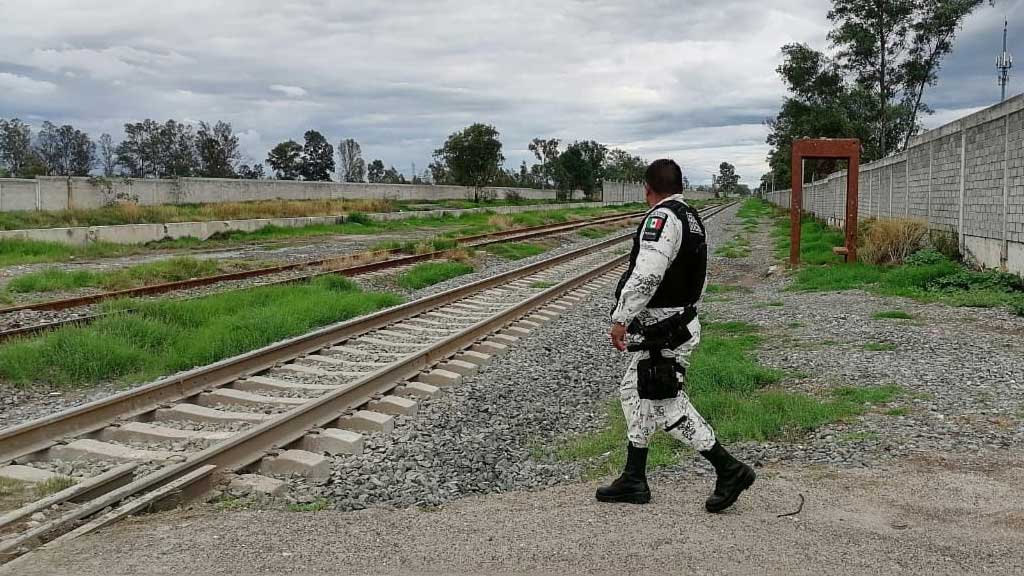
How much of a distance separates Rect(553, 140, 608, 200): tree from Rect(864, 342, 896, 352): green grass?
83214 millimetres

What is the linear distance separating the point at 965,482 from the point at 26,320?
1103cm

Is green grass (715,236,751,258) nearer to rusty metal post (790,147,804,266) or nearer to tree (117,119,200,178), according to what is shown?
rusty metal post (790,147,804,266)

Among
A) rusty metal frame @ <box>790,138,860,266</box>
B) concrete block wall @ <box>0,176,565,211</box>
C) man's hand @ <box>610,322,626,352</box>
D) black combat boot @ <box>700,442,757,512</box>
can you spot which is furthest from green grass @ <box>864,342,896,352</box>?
concrete block wall @ <box>0,176,565,211</box>

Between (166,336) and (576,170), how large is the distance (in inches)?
3328

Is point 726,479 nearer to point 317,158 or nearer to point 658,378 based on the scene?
point 658,378

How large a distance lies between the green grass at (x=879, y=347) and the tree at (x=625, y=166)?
122597mm

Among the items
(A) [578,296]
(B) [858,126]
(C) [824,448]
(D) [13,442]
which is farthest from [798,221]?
(B) [858,126]

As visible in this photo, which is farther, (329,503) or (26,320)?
(26,320)

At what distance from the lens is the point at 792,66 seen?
49.1 meters

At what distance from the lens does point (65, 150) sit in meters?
76.7

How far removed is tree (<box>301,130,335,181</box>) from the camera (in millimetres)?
84438

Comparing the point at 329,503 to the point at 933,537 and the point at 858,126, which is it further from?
the point at 858,126

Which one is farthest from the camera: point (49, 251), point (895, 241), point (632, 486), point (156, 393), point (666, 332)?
point (49, 251)

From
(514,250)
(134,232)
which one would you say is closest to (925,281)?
(514,250)
